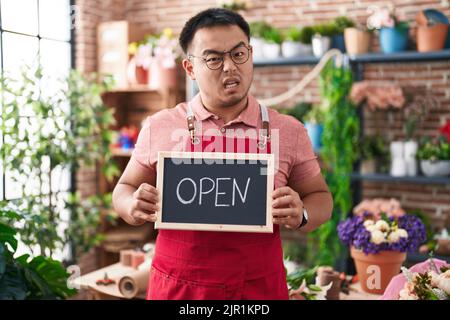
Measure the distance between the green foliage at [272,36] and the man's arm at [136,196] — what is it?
302cm

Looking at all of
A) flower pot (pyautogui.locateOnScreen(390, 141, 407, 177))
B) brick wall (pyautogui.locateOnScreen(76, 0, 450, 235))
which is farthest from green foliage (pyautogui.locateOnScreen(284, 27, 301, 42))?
flower pot (pyautogui.locateOnScreen(390, 141, 407, 177))

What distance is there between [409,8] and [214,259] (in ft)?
11.4

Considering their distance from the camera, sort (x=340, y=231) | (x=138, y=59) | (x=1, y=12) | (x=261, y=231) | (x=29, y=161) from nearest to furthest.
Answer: (x=261, y=231) < (x=340, y=231) < (x=29, y=161) < (x=1, y=12) < (x=138, y=59)

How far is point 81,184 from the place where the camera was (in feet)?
15.9

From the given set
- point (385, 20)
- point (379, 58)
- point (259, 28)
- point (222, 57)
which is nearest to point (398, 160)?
point (379, 58)

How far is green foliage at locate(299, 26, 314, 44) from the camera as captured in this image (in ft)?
14.3

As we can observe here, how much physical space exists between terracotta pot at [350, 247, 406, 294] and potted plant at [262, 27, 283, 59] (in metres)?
2.48

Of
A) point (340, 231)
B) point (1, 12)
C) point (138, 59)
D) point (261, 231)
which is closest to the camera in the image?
point (261, 231)

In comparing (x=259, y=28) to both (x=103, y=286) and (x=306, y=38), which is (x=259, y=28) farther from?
(x=103, y=286)

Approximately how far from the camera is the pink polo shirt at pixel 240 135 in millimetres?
1626

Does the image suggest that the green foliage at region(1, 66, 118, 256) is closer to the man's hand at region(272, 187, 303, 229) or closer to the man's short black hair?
the man's short black hair

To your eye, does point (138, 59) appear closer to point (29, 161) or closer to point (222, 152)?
point (29, 161)

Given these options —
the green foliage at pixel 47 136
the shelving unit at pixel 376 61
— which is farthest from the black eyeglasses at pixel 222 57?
the shelving unit at pixel 376 61
